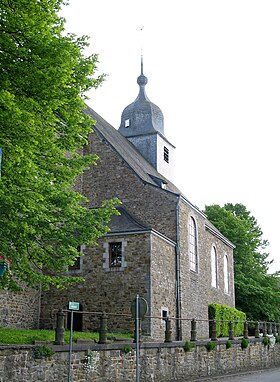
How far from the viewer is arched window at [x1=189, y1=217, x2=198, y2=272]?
2512 centimetres

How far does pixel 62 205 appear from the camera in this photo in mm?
12633

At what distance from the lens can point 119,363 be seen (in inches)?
538

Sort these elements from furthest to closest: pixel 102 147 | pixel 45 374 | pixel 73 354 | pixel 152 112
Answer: pixel 152 112, pixel 102 147, pixel 73 354, pixel 45 374

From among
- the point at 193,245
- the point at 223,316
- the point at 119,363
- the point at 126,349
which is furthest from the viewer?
the point at 223,316

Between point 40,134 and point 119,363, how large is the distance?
6508mm

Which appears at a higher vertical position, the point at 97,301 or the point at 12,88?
the point at 12,88

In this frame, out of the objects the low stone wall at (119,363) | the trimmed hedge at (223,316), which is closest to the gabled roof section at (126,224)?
the low stone wall at (119,363)

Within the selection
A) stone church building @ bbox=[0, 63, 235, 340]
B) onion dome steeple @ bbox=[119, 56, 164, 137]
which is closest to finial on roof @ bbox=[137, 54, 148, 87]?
onion dome steeple @ bbox=[119, 56, 164, 137]

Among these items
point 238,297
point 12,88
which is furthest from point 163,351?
point 238,297

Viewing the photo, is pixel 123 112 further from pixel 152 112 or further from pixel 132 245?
pixel 132 245

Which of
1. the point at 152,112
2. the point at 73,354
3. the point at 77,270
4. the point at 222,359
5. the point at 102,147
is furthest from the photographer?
the point at 152,112

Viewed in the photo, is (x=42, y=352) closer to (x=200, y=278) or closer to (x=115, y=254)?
(x=115, y=254)

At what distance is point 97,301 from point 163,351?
5.06 metres

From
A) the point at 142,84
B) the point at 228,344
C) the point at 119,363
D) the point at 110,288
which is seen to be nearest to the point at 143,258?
the point at 110,288
